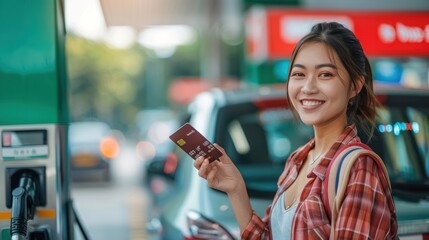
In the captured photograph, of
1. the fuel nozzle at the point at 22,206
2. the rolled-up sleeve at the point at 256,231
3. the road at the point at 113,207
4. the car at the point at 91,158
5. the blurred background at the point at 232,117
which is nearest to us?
the rolled-up sleeve at the point at 256,231

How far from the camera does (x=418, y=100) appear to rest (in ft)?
13.9

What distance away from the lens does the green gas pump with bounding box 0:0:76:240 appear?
3141mm

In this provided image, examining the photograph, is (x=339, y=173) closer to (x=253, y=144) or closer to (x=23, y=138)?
(x=23, y=138)

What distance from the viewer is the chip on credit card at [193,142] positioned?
255 centimetres

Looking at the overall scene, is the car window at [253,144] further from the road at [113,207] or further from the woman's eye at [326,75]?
the road at [113,207]

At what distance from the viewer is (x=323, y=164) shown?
2.29 metres

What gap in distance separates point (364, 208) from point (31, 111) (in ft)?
5.55

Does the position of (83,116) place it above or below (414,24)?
below

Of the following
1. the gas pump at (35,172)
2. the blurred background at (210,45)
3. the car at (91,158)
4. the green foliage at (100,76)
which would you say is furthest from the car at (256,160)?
Result: the green foliage at (100,76)

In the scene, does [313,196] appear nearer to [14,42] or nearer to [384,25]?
[14,42]

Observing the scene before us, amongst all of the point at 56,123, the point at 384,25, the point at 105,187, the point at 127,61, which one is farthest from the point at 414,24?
the point at 127,61

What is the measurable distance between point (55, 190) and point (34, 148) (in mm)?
215

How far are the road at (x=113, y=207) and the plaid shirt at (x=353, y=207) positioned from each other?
6116mm

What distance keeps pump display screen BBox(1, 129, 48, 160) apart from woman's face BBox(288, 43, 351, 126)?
128 cm
